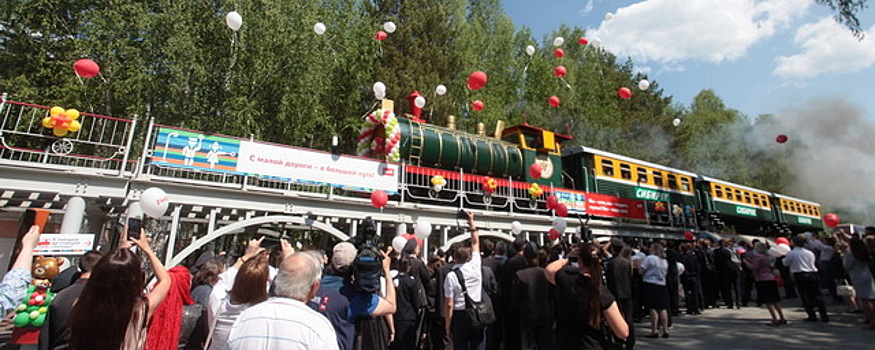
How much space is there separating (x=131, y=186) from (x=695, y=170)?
33836 mm

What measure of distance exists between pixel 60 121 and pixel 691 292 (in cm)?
1171

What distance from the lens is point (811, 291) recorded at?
650 cm

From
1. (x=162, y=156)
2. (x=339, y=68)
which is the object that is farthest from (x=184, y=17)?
(x=162, y=156)

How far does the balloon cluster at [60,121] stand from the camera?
6.30m

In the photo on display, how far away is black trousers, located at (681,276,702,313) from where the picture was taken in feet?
26.3

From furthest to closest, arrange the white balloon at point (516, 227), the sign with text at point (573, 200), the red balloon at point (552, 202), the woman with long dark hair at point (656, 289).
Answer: the sign with text at point (573, 200), the red balloon at point (552, 202), the white balloon at point (516, 227), the woman with long dark hair at point (656, 289)

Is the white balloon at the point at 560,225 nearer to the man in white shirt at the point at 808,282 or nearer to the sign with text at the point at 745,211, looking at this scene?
the man in white shirt at the point at 808,282

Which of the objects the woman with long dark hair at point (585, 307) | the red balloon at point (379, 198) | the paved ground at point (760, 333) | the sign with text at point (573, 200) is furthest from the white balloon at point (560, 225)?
the woman with long dark hair at point (585, 307)

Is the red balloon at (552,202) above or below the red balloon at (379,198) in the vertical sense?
above

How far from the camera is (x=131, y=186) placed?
252 inches

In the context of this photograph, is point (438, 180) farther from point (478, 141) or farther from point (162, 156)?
point (162, 156)

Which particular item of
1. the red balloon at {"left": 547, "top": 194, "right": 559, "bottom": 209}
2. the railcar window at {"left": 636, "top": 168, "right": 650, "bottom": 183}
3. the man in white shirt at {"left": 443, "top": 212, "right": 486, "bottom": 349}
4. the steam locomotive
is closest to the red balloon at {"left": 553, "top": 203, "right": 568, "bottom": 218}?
the red balloon at {"left": 547, "top": 194, "right": 559, "bottom": 209}

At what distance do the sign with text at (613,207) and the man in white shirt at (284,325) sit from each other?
11.4 metres

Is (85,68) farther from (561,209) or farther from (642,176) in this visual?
(642,176)
